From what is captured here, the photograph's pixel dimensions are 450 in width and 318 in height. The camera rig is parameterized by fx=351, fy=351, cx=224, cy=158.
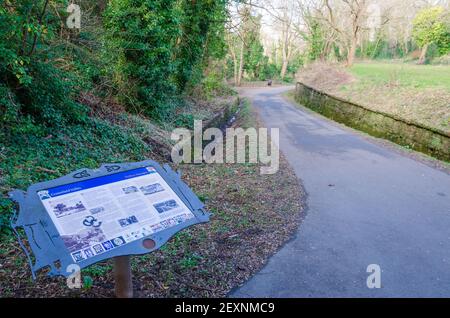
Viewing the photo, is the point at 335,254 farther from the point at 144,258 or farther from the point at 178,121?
the point at 178,121

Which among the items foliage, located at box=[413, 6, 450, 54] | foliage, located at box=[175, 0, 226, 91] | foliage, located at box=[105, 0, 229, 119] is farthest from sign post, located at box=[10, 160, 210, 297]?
foliage, located at box=[413, 6, 450, 54]

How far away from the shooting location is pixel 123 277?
354 cm

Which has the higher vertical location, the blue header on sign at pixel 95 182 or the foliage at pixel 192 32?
the foliage at pixel 192 32

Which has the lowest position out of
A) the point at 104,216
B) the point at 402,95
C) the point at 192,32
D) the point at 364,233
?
the point at 364,233

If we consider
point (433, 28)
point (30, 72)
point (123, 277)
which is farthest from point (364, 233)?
point (433, 28)

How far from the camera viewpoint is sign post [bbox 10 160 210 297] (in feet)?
9.39

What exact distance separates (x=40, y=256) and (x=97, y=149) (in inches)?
237

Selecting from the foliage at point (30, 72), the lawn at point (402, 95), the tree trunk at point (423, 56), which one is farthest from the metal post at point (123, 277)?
the tree trunk at point (423, 56)

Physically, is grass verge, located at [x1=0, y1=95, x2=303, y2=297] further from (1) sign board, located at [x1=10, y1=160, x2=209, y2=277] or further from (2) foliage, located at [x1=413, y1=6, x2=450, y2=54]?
(2) foliage, located at [x1=413, y1=6, x2=450, y2=54]

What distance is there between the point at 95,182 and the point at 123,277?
1.00 metres

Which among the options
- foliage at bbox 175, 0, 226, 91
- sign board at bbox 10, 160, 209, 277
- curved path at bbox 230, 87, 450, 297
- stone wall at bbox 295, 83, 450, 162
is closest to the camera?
sign board at bbox 10, 160, 209, 277

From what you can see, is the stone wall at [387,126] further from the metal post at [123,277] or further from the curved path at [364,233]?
the metal post at [123,277]

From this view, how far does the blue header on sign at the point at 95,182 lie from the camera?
327cm

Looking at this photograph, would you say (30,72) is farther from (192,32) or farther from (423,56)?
(423,56)
